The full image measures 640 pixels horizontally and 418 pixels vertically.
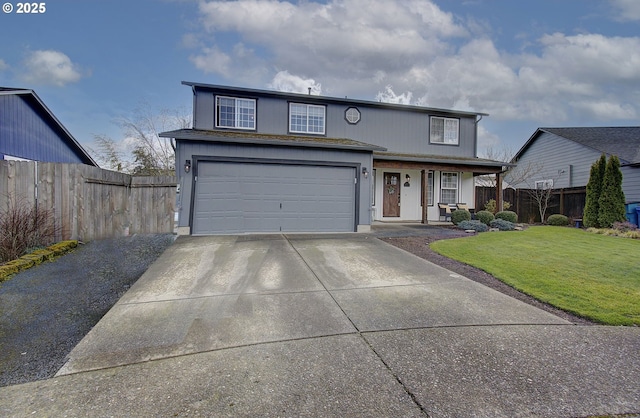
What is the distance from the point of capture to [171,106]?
19547mm

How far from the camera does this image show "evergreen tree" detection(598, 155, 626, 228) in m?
11.9

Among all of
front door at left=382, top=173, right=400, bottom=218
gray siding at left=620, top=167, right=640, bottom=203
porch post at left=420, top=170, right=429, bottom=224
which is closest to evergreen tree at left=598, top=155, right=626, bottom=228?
gray siding at left=620, top=167, right=640, bottom=203

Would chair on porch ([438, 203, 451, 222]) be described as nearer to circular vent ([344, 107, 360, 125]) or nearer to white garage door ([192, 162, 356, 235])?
circular vent ([344, 107, 360, 125])

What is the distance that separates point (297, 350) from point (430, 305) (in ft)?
6.81

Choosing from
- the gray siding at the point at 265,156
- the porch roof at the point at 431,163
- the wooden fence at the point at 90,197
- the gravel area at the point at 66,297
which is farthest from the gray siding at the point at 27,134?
the porch roof at the point at 431,163

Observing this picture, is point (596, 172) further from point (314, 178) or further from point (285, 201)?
point (285, 201)

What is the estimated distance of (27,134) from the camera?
427 inches

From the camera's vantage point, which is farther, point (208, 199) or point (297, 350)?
point (208, 199)

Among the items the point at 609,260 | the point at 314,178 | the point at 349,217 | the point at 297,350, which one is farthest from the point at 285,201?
the point at 609,260

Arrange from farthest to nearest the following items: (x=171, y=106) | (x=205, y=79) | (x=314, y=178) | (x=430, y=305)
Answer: (x=171, y=106), (x=205, y=79), (x=314, y=178), (x=430, y=305)

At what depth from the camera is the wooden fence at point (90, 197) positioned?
6.57 meters

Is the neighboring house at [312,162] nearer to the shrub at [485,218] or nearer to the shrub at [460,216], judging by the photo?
the shrub at [460,216]

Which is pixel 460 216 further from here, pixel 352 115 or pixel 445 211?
pixel 352 115

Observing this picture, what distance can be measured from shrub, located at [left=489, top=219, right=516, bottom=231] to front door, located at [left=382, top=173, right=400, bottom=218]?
3.80 m
